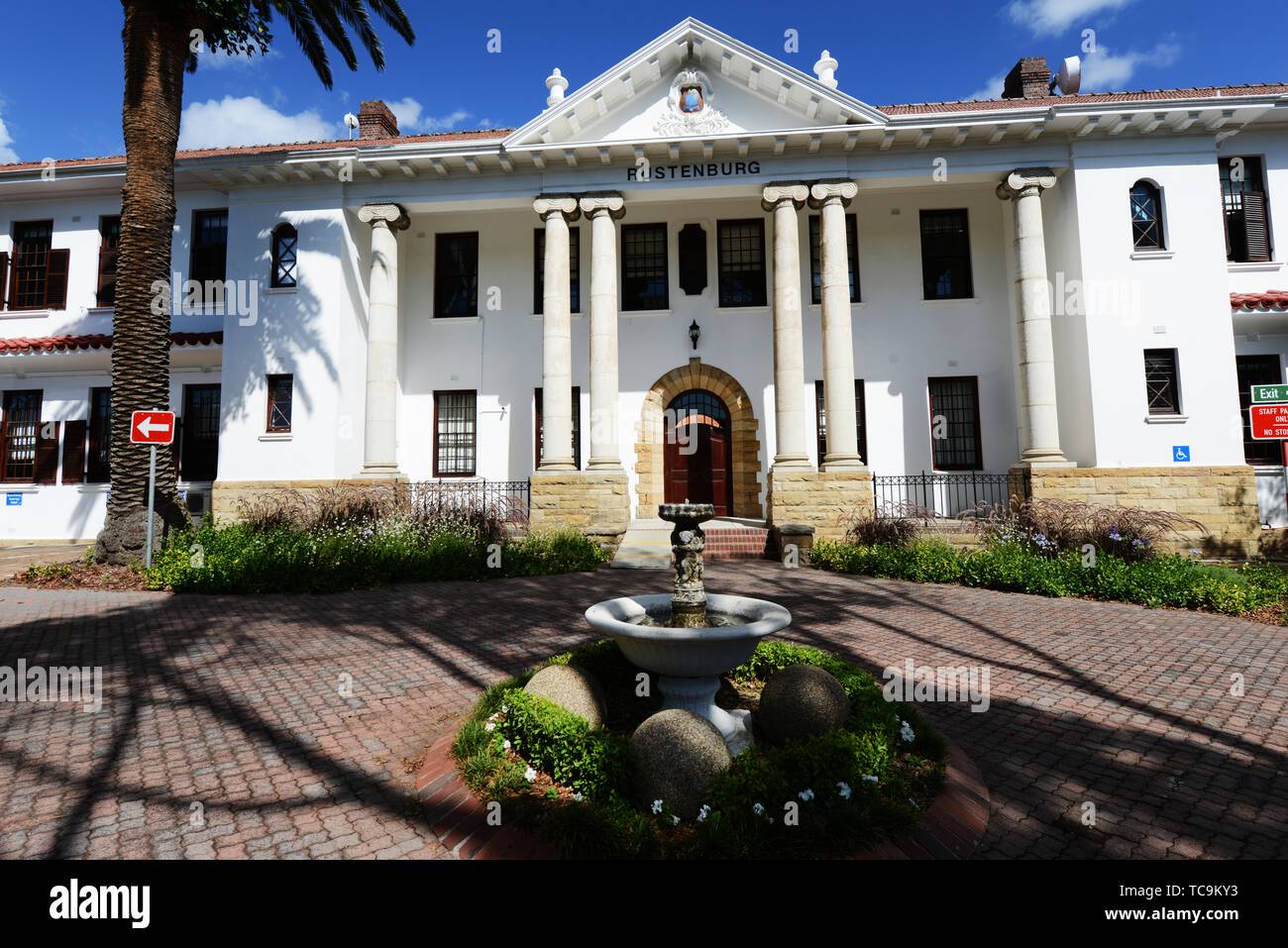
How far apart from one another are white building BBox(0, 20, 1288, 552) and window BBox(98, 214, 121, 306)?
0.09 meters

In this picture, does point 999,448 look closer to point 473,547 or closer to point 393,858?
point 473,547

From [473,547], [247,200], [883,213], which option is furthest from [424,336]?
[883,213]

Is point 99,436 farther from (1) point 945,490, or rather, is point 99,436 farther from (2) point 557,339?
(1) point 945,490

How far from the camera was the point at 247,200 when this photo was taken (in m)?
15.2

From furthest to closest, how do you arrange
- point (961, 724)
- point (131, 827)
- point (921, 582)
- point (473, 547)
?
1. point (473, 547)
2. point (921, 582)
3. point (961, 724)
4. point (131, 827)

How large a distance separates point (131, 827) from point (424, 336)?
1520cm

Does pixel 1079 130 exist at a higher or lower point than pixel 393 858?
higher

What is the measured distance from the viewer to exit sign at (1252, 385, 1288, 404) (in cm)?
863

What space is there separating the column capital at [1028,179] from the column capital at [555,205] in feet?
33.4

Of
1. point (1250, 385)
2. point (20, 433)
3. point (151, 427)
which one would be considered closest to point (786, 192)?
point (1250, 385)

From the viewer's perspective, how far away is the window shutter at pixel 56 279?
1661 cm

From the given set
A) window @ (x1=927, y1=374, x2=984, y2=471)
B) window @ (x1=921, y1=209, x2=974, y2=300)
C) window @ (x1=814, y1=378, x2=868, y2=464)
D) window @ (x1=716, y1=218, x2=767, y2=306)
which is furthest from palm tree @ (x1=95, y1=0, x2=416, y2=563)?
window @ (x1=927, y1=374, x2=984, y2=471)

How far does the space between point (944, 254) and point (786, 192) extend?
538 cm

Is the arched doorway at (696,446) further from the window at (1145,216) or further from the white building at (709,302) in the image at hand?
the window at (1145,216)
